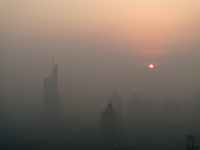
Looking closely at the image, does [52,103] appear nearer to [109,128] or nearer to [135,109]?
[109,128]

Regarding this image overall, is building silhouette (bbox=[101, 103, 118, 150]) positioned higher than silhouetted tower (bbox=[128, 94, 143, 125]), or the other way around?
silhouetted tower (bbox=[128, 94, 143, 125])

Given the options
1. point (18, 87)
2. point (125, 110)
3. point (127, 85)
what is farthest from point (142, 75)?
point (18, 87)

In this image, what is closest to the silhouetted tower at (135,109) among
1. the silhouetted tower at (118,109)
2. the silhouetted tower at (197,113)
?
the silhouetted tower at (118,109)

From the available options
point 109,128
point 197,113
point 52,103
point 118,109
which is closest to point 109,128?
point 109,128

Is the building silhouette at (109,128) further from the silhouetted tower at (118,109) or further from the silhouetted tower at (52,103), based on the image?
the silhouetted tower at (52,103)

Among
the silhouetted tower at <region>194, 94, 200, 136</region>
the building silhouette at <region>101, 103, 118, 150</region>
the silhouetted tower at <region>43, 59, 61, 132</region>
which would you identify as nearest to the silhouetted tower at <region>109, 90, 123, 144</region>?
the building silhouette at <region>101, 103, 118, 150</region>

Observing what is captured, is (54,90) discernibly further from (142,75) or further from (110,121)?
(142,75)

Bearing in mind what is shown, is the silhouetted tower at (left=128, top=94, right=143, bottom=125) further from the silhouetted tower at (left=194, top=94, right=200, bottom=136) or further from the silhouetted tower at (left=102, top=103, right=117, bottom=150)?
the silhouetted tower at (left=194, top=94, right=200, bottom=136)
